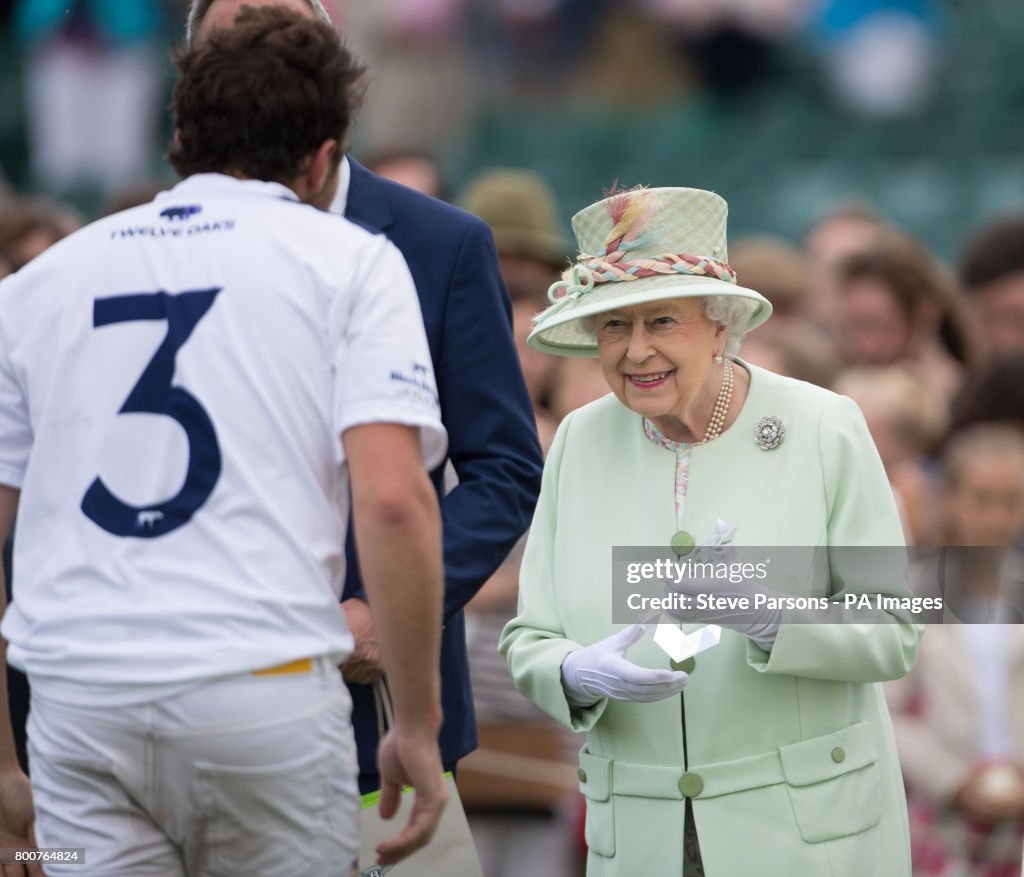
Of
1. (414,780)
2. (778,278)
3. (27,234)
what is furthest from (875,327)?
(414,780)

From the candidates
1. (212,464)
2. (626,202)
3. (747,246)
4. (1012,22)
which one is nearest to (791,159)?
(1012,22)

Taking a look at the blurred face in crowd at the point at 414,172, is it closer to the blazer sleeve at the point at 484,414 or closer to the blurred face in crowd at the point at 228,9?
A: the blurred face in crowd at the point at 228,9

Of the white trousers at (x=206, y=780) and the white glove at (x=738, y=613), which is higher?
the white glove at (x=738, y=613)

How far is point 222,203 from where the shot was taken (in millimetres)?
2990

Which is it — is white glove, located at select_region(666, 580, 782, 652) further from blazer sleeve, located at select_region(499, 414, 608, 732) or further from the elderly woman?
blazer sleeve, located at select_region(499, 414, 608, 732)

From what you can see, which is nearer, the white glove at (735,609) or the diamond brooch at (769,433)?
the white glove at (735,609)

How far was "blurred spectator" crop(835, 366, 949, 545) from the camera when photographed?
5.99m

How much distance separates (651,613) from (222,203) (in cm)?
113

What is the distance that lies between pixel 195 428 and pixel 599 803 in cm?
125

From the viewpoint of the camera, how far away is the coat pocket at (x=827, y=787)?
11.4ft

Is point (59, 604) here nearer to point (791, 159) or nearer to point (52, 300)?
point (52, 300)

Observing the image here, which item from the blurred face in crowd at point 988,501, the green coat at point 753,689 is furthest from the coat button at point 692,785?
the blurred face in crowd at point 988,501

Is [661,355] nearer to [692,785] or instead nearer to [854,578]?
[854,578]

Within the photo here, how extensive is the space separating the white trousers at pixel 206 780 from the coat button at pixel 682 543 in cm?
88
